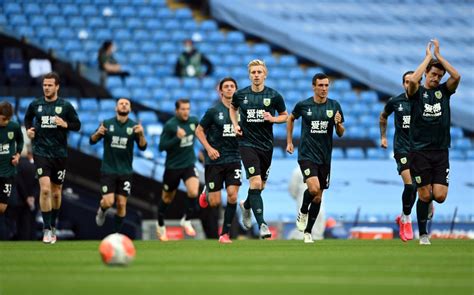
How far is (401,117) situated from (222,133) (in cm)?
292

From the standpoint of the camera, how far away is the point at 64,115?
18.1m

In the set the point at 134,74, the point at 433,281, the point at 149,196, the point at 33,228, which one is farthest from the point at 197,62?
the point at 433,281

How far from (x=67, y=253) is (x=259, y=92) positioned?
13.3 ft

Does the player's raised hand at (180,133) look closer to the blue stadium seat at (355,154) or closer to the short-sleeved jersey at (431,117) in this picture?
the short-sleeved jersey at (431,117)

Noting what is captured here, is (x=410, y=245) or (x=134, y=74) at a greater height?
(x=134, y=74)

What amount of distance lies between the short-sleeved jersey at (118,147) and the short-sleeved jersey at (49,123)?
61.2 inches

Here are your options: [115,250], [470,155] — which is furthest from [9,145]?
[470,155]

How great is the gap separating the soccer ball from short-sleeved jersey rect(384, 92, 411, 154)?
745cm

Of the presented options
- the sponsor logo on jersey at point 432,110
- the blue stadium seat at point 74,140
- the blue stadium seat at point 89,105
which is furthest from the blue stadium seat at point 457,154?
the sponsor logo on jersey at point 432,110

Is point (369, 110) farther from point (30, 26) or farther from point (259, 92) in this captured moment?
point (259, 92)

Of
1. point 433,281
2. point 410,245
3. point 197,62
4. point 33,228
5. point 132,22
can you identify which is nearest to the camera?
point 433,281

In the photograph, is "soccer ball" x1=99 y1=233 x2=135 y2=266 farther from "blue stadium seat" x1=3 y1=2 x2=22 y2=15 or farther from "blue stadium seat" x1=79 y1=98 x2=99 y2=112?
"blue stadium seat" x1=3 y1=2 x2=22 y2=15

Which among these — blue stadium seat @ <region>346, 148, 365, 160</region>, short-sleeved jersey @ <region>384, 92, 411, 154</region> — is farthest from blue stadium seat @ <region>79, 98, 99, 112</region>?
short-sleeved jersey @ <region>384, 92, 411, 154</region>

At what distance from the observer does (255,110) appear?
16.9 m
